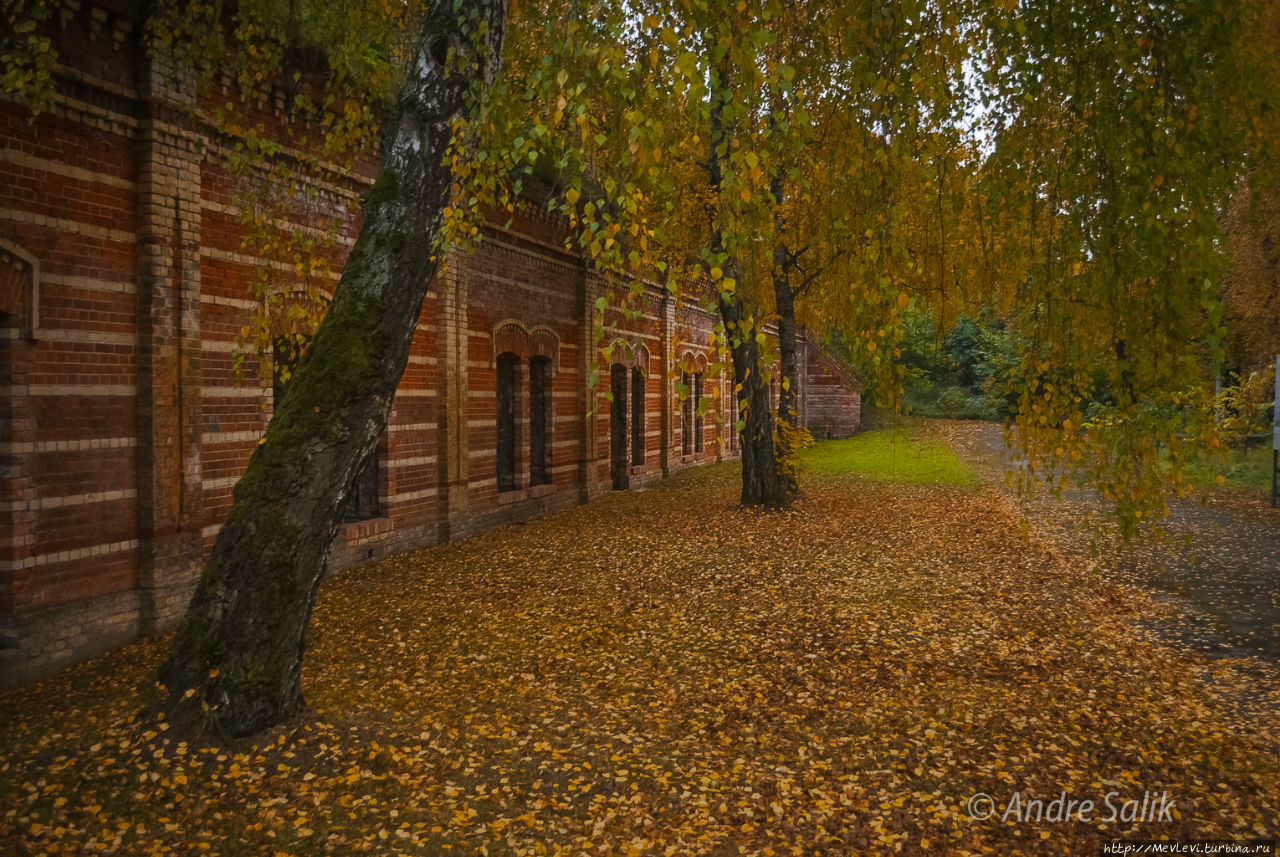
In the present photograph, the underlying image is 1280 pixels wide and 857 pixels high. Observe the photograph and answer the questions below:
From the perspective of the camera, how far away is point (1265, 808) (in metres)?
4.25

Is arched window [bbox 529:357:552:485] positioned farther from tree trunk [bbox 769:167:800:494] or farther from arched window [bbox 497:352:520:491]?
tree trunk [bbox 769:167:800:494]

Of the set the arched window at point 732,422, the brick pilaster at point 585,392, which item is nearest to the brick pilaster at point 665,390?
the brick pilaster at point 585,392

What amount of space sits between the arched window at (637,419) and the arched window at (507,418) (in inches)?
208

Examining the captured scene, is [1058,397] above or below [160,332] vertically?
below

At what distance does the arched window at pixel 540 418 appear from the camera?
1466 centimetres

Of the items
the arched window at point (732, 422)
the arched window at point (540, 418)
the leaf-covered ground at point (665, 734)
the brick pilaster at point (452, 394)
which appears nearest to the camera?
the leaf-covered ground at point (665, 734)

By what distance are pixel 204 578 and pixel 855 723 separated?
417cm

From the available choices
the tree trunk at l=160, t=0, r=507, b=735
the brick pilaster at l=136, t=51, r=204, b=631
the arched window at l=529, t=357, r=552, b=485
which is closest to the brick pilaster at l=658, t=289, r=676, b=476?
the arched window at l=529, t=357, r=552, b=485

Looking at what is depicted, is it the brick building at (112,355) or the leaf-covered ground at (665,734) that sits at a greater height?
the brick building at (112,355)

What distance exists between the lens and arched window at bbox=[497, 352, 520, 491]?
13.7 metres

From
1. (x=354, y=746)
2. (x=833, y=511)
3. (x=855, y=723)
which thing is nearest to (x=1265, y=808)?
(x=855, y=723)

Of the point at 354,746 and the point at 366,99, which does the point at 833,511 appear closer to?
the point at 366,99

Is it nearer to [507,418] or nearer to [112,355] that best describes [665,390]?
[507,418]

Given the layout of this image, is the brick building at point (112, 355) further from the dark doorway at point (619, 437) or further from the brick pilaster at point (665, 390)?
the brick pilaster at point (665, 390)
